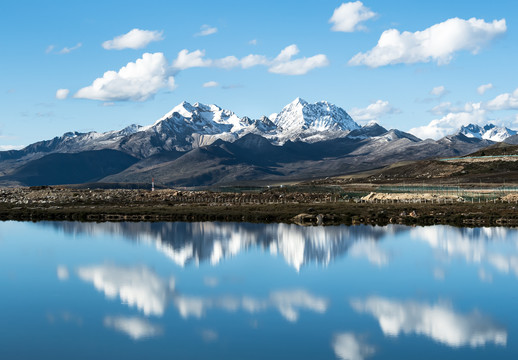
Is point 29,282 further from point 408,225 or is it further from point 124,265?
point 408,225

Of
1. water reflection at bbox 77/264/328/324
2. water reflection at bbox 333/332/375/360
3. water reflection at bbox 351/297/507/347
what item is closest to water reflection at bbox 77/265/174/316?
water reflection at bbox 77/264/328/324

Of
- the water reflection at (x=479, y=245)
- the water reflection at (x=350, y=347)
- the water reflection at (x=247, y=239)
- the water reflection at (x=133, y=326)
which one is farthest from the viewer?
the water reflection at (x=247, y=239)

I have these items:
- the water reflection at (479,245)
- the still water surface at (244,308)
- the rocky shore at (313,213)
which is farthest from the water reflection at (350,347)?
the rocky shore at (313,213)

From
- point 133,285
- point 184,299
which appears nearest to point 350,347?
point 184,299

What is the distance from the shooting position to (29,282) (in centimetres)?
5212

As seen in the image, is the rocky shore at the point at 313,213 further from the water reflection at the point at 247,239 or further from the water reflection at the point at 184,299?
the water reflection at the point at 184,299

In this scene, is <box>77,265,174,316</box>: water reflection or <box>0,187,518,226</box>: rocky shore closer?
<box>77,265,174,316</box>: water reflection

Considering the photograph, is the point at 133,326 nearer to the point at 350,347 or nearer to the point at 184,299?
the point at 184,299

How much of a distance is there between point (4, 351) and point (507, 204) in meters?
90.1

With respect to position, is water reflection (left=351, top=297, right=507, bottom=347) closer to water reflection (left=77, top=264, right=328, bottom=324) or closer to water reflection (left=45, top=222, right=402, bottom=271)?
water reflection (left=77, top=264, right=328, bottom=324)

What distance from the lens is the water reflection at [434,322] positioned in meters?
35.3

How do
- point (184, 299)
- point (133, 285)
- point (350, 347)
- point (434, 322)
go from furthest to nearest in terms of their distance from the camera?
point (133, 285) → point (184, 299) → point (434, 322) → point (350, 347)

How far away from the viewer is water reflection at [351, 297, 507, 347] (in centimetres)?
3528

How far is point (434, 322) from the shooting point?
126 feet
